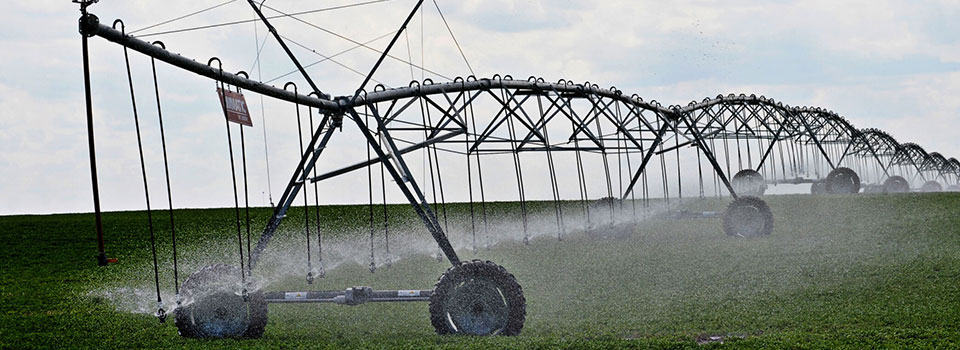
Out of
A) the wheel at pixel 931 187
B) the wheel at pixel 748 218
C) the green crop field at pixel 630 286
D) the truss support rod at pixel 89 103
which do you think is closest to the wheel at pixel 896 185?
the wheel at pixel 931 187

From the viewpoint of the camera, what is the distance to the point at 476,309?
11.3 m

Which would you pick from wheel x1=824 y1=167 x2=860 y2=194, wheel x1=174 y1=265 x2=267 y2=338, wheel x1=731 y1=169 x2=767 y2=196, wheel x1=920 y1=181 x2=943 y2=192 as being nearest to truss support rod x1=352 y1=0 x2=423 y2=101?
wheel x1=174 y1=265 x2=267 y2=338

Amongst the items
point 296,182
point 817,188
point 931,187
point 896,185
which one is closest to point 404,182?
point 296,182

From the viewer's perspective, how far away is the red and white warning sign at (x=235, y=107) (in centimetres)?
1010

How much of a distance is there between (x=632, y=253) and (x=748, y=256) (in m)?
2.81

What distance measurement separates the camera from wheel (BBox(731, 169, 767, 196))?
3636 cm

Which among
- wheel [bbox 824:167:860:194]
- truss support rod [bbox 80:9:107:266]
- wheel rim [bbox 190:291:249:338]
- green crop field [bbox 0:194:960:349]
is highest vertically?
truss support rod [bbox 80:9:107:266]

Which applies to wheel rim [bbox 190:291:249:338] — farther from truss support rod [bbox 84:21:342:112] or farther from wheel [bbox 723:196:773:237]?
wheel [bbox 723:196:773:237]

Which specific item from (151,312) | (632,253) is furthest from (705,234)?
(151,312)

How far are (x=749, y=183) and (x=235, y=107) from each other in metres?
30.9

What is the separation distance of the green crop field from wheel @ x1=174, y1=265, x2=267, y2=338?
0.29m

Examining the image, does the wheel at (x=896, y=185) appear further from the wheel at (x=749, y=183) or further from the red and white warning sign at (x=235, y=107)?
the red and white warning sign at (x=235, y=107)

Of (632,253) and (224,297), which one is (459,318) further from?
(632,253)

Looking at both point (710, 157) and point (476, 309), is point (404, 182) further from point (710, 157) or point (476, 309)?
point (710, 157)
